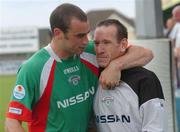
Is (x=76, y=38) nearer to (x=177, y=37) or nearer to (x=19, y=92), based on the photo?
(x=19, y=92)

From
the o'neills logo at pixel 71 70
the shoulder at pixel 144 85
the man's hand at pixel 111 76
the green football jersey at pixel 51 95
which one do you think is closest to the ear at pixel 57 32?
the green football jersey at pixel 51 95

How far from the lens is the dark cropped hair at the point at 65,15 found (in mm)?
3391

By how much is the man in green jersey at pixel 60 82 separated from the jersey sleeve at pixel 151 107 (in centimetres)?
21

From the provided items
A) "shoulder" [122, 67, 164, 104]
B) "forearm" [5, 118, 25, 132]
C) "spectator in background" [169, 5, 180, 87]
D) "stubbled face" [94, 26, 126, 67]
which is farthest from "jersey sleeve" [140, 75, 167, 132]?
"spectator in background" [169, 5, 180, 87]

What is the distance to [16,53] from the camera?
33781 mm

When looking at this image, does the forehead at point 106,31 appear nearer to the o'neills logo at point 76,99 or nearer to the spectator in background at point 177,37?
the o'neills logo at point 76,99

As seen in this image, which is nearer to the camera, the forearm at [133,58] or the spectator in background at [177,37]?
the forearm at [133,58]

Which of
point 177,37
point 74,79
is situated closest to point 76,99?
point 74,79

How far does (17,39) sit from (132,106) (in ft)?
100

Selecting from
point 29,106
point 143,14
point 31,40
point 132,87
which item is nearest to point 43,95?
point 29,106

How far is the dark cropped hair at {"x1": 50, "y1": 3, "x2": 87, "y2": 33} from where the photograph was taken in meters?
3.39

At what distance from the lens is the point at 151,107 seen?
330 cm

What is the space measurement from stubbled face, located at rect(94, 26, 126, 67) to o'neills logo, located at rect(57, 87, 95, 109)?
0.19m

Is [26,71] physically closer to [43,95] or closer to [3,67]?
[43,95]
